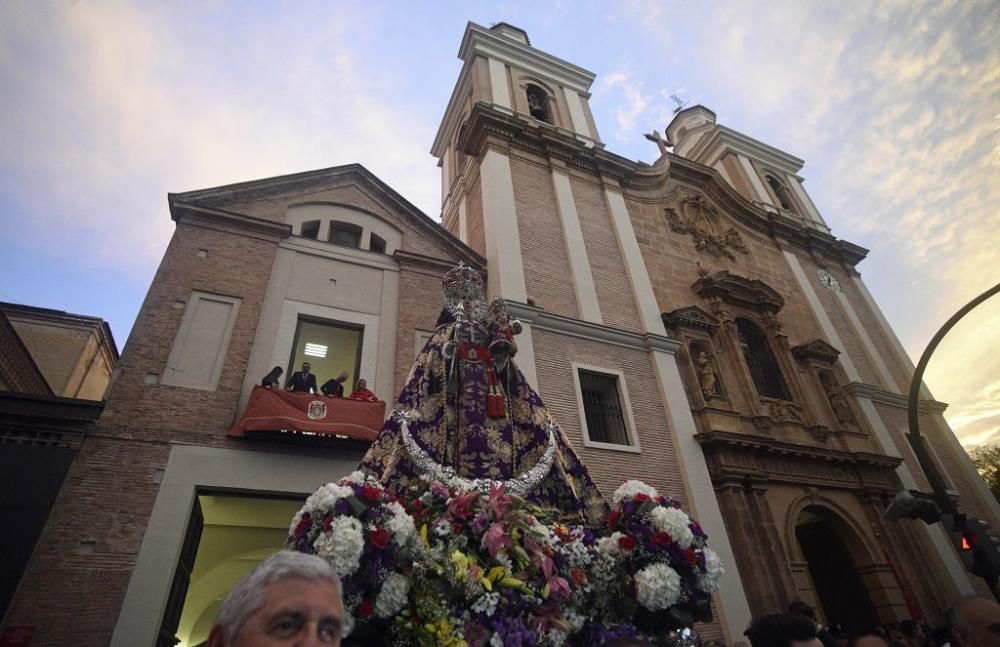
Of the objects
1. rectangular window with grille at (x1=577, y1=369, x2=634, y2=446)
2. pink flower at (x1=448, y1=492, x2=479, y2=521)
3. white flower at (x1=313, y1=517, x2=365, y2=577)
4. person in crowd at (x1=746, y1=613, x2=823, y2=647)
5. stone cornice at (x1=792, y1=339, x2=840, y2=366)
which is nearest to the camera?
white flower at (x1=313, y1=517, x2=365, y2=577)

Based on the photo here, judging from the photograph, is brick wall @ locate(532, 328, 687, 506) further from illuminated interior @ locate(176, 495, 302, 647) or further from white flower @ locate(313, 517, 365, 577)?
white flower @ locate(313, 517, 365, 577)

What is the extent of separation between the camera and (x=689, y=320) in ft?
44.8

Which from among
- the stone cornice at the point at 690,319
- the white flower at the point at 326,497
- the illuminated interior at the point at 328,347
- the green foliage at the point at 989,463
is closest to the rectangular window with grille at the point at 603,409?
the stone cornice at the point at 690,319

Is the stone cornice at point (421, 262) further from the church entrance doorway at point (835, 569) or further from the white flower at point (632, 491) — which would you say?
the church entrance doorway at point (835, 569)

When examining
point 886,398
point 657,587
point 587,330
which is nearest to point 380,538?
point 657,587

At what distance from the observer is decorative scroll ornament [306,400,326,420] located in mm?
8625

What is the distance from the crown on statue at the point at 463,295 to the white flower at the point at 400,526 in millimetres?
2226

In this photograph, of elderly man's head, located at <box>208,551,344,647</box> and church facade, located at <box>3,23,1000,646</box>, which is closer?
elderly man's head, located at <box>208,551,344,647</box>

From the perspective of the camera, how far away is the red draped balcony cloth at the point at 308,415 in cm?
828

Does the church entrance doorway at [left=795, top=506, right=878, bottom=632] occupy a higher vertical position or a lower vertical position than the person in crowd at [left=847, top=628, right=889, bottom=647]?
higher

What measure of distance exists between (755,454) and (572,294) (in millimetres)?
5457

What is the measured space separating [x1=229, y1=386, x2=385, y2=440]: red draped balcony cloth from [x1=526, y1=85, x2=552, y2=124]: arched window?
43.4 feet

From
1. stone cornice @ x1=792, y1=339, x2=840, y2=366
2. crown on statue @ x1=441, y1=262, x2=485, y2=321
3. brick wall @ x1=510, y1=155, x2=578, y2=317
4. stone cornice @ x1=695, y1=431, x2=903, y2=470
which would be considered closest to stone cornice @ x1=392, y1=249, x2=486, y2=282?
brick wall @ x1=510, y1=155, x2=578, y2=317

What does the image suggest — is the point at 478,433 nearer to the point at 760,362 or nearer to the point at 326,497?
the point at 326,497
